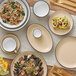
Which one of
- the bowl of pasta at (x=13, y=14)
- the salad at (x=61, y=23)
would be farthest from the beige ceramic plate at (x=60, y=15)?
the bowl of pasta at (x=13, y=14)

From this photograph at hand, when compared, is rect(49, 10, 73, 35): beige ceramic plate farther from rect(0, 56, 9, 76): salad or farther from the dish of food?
rect(0, 56, 9, 76): salad

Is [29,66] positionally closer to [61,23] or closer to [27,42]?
[27,42]

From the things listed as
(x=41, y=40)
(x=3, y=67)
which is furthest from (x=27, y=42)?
(x=3, y=67)

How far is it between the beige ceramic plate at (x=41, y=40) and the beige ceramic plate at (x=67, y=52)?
0.40 feet

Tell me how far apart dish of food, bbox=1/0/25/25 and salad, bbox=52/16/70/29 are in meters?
0.39

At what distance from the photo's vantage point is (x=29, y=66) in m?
2.11

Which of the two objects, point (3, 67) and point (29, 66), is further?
point (29, 66)

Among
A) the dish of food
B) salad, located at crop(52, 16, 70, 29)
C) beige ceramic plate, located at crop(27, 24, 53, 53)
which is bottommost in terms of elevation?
beige ceramic plate, located at crop(27, 24, 53, 53)

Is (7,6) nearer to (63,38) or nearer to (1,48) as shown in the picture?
(1,48)

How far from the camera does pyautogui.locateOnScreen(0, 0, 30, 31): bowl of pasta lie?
6.94ft

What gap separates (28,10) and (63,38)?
53 centimetres

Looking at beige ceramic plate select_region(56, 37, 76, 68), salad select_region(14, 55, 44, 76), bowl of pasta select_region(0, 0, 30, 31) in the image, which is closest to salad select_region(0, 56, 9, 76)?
salad select_region(14, 55, 44, 76)

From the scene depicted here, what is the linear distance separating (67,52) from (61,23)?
0.35 meters

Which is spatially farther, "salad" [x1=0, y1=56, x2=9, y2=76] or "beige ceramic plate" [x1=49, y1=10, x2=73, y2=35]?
"beige ceramic plate" [x1=49, y1=10, x2=73, y2=35]
